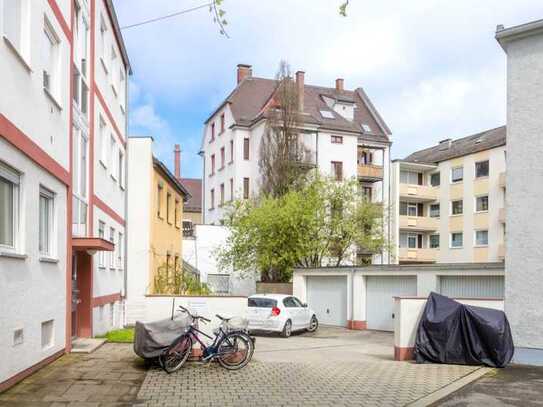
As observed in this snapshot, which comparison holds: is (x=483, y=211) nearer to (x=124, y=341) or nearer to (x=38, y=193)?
(x=124, y=341)

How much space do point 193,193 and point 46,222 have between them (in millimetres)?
62389

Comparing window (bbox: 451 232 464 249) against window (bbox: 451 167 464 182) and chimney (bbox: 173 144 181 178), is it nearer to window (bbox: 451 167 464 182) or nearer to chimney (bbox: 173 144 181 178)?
window (bbox: 451 167 464 182)

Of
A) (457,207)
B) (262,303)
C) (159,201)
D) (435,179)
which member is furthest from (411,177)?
(262,303)

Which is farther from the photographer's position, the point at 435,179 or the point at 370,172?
the point at 435,179

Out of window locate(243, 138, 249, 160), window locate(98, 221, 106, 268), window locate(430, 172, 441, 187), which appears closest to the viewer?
window locate(98, 221, 106, 268)

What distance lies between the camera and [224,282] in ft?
128

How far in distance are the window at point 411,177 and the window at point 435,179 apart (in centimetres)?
89

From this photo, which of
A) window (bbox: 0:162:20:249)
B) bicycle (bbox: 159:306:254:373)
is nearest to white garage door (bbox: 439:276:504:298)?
bicycle (bbox: 159:306:254:373)

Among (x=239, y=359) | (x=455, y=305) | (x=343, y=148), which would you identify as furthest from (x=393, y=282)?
(x=343, y=148)

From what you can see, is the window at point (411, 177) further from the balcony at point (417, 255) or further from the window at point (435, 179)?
the balcony at point (417, 255)

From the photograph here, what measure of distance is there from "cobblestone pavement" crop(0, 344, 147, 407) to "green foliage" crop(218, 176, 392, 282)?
65.1 ft

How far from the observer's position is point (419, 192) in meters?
49.3

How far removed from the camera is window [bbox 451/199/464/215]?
157 feet

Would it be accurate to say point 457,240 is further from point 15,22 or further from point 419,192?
point 15,22
